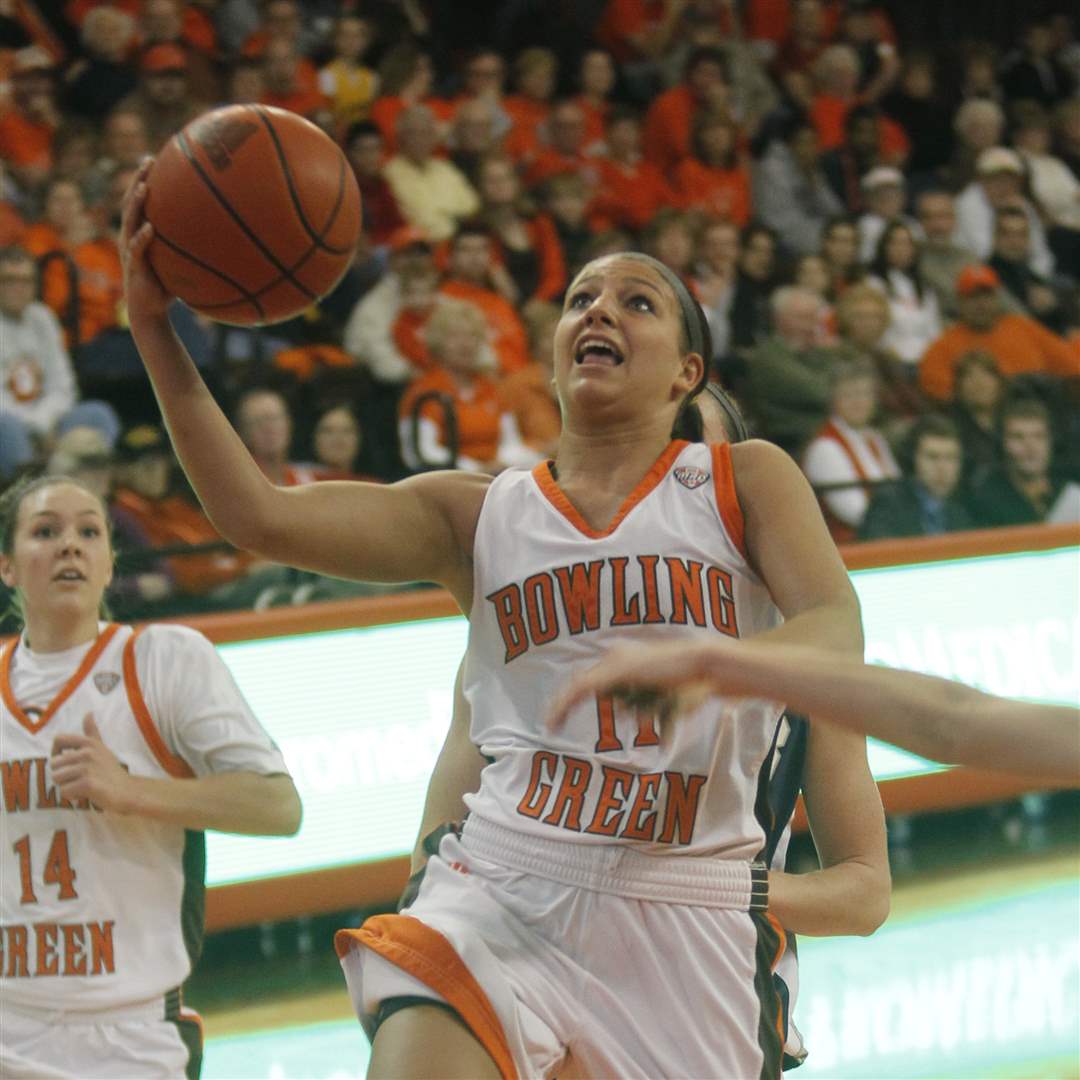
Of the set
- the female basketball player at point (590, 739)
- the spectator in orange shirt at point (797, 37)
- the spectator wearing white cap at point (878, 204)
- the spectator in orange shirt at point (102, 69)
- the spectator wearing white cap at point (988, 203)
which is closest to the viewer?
the female basketball player at point (590, 739)

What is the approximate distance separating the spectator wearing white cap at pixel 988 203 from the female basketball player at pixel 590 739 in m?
8.00

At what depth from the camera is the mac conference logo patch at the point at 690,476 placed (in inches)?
108

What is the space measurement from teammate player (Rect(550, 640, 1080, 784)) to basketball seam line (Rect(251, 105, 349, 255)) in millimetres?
1031

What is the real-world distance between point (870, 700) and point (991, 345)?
7.51 meters

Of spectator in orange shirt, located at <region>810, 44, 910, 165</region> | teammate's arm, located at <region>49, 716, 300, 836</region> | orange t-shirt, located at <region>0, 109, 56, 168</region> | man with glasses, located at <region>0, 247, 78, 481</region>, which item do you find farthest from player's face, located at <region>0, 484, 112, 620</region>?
spectator in orange shirt, located at <region>810, 44, 910, 165</region>

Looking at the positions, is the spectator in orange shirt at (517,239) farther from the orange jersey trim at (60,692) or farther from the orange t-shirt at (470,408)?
the orange jersey trim at (60,692)

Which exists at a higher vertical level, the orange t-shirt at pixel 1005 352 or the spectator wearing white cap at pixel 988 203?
the spectator wearing white cap at pixel 988 203

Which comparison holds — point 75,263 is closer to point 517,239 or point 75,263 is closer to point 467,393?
point 467,393

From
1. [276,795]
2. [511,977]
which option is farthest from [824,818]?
[276,795]

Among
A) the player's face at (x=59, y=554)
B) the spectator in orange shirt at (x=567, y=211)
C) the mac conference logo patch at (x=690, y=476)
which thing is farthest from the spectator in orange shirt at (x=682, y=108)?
the mac conference logo patch at (x=690, y=476)

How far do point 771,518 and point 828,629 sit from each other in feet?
0.77

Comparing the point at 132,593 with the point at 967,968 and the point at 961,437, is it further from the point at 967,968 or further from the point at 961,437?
the point at 961,437

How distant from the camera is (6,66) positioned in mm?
8078

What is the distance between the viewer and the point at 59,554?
3.78 metres
